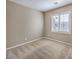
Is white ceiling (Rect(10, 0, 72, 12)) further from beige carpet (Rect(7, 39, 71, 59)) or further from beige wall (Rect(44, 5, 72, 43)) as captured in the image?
beige carpet (Rect(7, 39, 71, 59))

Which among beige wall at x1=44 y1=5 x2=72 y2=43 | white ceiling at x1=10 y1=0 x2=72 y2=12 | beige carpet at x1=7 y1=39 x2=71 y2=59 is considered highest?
white ceiling at x1=10 y1=0 x2=72 y2=12

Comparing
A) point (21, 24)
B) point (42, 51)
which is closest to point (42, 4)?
point (21, 24)

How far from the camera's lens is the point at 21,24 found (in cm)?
277

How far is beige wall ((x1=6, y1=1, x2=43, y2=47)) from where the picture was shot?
235 centimetres

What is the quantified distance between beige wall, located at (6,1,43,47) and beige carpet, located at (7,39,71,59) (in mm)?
315

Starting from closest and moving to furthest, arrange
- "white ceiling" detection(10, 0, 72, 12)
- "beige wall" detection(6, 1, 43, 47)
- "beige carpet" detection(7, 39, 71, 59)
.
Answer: "beige carpet" detection(7, 39, 71, 59) → "beige wall" detection(6, 1, 43, 47) → "white ceiling" detection(10, 0, 72, 12)

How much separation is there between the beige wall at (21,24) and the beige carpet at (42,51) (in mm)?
315

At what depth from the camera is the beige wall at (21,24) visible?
2350mm

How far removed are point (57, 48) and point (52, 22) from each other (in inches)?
34.6

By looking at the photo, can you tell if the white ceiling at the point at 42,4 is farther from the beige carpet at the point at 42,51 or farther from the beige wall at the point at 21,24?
the beige carpet at the point at 42,51

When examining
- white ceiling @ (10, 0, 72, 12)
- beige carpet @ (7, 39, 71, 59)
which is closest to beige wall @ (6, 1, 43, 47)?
white ceiling @ (10, 0, 72, 12)

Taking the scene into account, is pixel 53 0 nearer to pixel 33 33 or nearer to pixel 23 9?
pixel 23 9

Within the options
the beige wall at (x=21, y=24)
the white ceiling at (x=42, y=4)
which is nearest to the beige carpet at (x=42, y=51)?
the beige wall at (x=21, y=24)

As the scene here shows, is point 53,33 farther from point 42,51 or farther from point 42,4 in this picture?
point 42,4
